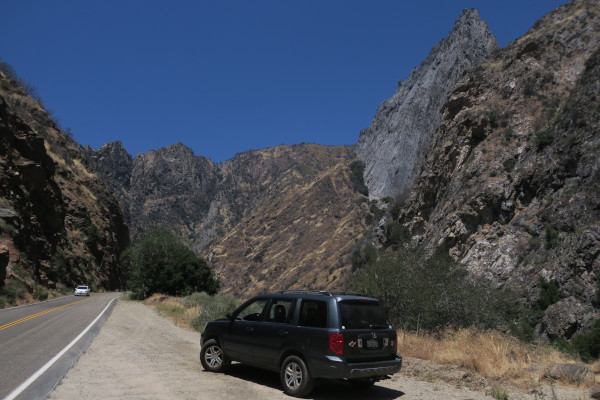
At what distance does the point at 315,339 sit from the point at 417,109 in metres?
93.4

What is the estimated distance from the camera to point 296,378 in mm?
6773

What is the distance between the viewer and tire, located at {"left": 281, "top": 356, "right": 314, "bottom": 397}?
657 cm

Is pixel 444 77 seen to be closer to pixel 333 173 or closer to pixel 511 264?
pixel 333 173

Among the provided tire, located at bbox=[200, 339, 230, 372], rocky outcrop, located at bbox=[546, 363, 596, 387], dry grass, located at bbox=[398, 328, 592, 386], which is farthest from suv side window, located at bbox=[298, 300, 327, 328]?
rocky outcrop, located at bbox=[546, 363, 596, 387]

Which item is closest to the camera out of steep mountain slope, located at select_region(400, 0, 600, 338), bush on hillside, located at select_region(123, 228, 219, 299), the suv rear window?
the suv rear window

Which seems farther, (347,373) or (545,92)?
(545,92)

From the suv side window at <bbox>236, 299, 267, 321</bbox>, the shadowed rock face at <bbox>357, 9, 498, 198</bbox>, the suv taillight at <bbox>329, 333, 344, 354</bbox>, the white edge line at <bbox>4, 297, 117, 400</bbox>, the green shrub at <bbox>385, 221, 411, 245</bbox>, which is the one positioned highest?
the shadowed rock face at <bbox>357, 9, 498, 198</bbox>

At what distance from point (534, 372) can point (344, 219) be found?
94.7 m

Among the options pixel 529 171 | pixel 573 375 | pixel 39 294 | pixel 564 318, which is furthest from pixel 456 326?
pixel 39 294

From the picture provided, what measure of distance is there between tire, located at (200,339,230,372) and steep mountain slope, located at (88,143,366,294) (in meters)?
37.3

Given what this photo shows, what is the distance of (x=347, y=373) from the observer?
20.6 feet

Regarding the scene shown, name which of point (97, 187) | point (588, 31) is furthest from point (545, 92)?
point (97, 187)

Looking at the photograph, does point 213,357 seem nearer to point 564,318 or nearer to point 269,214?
point 564,318

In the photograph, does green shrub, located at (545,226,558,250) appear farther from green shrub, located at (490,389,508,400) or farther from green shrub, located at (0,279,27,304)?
green shrub, located at (0,279,27,304)
